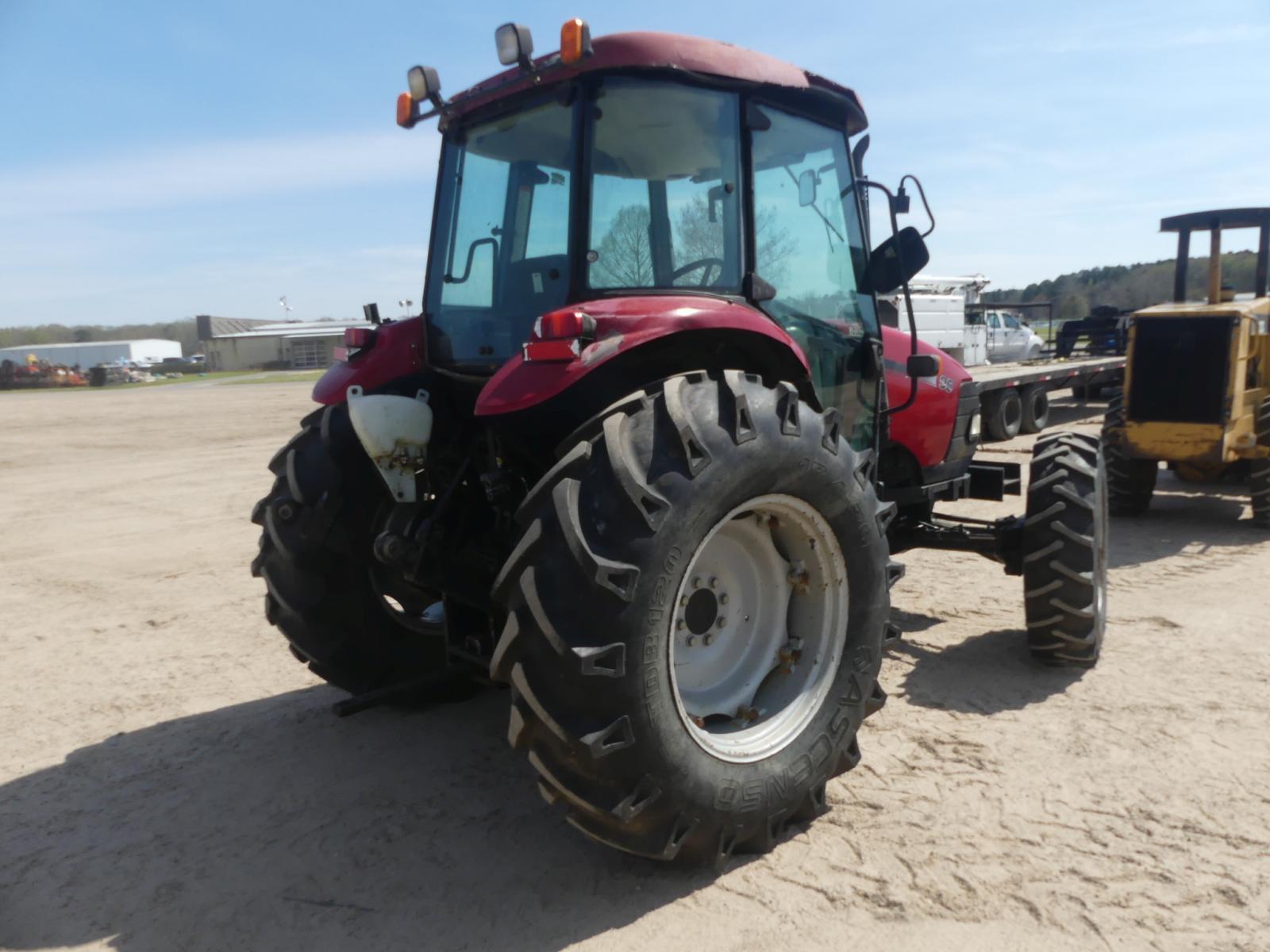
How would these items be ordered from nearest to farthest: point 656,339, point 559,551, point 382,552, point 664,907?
point 559,551 < point 664,907 < point 656,339 < point 382,552

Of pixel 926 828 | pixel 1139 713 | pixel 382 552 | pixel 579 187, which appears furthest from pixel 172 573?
pixel 1139 713

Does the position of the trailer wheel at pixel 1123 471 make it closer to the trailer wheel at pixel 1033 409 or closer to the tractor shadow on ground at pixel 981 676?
the tractor shadow on ground at pixel 981 676

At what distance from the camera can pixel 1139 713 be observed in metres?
3.93

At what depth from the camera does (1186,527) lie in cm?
762

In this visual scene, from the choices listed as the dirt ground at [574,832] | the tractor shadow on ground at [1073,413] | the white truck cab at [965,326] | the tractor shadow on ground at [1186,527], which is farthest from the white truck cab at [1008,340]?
the dirt ground at [574,832]

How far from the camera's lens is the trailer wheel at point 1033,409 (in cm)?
1428

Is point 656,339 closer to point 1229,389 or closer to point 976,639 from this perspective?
point 976,639

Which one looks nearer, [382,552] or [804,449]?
[804,449]

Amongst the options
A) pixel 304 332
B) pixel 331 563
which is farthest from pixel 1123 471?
pixel 304 332

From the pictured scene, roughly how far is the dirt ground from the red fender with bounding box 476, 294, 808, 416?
56.2 inches

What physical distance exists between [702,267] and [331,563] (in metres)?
1.81

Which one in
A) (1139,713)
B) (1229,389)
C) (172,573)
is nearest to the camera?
(1139,713)

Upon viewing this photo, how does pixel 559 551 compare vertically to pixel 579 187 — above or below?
below

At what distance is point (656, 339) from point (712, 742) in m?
1.21
